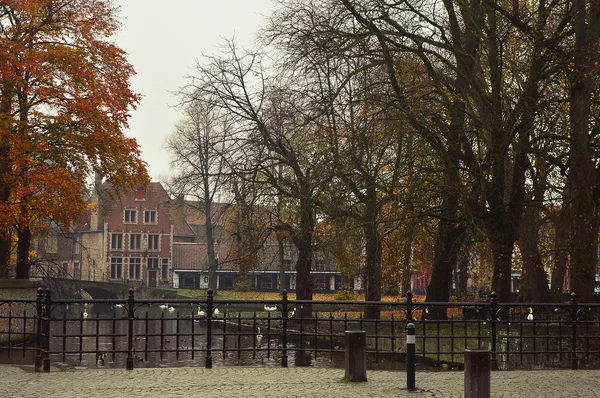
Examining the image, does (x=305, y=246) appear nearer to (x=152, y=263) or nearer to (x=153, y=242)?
(x=152, y=263)

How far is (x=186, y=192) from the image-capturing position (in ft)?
121

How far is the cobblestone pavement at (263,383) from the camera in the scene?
12492 mm

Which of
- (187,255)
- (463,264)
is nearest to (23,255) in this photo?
(463,264)

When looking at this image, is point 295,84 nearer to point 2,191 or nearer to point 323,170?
point 323,170

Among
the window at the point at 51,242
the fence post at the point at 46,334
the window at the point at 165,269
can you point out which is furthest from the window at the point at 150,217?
the fence post at the point at 46,334

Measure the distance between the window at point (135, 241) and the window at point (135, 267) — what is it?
122cm

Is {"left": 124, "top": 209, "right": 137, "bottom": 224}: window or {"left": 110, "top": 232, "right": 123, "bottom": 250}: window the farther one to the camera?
{"left": 124, "top": 209, "right": 137, "bottom": 224}: window

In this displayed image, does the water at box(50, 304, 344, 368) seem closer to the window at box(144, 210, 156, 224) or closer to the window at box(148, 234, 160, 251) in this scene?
the window at box(148, 234, 160, 251)

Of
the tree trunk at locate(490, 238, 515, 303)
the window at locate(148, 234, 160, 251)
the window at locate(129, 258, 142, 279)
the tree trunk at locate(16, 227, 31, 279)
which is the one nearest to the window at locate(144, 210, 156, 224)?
the window at locate(148, 234, 160, 251)

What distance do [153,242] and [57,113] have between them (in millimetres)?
62279

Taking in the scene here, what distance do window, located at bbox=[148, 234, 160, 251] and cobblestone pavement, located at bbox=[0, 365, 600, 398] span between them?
76.3 m

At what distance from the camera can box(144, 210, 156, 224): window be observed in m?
91.7

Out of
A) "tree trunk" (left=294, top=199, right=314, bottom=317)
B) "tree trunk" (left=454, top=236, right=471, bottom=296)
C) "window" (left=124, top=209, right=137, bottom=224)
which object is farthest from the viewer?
"window" (left=124, top=209, right=137, bottom=224)

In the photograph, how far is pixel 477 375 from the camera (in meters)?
11.6
